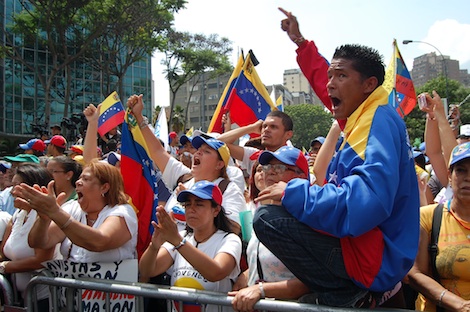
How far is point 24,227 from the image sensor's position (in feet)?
12.2

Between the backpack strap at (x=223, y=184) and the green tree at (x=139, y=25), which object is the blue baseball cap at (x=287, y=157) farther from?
the green tree at (x=139, y=25)

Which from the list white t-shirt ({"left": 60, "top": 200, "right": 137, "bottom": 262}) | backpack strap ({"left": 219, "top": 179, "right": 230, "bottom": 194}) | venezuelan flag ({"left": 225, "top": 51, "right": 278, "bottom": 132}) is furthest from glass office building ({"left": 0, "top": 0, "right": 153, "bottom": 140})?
white t-shirt ({"left": 60, "top": 200, "right": 137, "bottom": 262})

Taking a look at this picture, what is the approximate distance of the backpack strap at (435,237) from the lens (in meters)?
2.65

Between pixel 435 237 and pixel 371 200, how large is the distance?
1108 mm

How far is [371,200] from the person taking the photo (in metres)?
1.85

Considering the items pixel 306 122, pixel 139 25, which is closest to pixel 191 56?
pixel 139 25

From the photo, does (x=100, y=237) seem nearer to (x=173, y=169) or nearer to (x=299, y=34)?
(x=173, y=169)

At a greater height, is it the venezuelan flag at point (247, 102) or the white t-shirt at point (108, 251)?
the venezuelan flag at point (247, 102)

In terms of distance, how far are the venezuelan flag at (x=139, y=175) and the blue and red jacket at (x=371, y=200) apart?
2.60 meters

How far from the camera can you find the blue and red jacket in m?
1.87

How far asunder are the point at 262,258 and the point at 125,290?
2.77 feet

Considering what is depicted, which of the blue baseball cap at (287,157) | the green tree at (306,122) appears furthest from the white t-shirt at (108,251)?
the green tree at (306,122)

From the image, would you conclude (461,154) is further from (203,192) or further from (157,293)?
(157,293)

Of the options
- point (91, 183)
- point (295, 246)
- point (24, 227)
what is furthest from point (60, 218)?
point (295, 246)
